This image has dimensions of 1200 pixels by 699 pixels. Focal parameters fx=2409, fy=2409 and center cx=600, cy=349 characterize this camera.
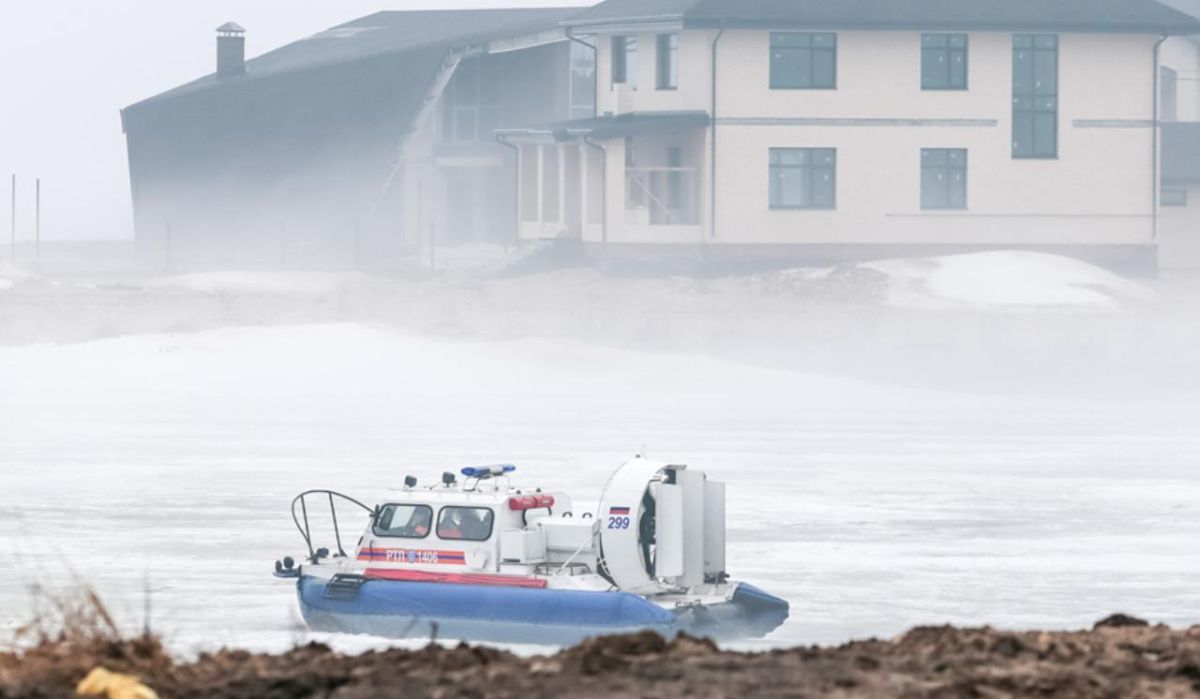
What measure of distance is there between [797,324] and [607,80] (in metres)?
8.37

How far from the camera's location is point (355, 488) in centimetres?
3088

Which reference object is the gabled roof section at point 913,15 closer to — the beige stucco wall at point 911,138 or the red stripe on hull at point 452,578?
the beige stucco wall at point 911,138

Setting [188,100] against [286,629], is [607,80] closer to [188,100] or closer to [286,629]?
[188,100]

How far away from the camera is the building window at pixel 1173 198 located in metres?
64.6

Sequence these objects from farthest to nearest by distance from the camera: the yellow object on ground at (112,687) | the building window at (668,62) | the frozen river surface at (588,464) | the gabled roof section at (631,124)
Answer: the building window at (668,62) → the gabled roof section at (631,124) → the frozen river surface at (588,464) → the yellow object on ground at (112,687)

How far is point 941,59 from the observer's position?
59406mm

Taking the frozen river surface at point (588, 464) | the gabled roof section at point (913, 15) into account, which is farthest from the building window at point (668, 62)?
the frozen river surface at point (588, 464)

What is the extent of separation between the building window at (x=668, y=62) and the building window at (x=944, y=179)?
6470mm

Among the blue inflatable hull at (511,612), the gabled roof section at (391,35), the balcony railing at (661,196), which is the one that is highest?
the gabled roof section at (391,35)

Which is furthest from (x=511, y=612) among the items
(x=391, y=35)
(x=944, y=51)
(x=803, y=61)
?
(x=391, y=35)

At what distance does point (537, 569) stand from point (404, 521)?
1362 mm

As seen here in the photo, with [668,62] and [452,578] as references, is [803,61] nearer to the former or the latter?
[668,62]

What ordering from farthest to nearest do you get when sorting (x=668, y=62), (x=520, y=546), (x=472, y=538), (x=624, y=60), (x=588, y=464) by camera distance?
(x=624, y=60) → (x=668, y=62) → (x=588, y=464) → (x=472, y=538) → (x=520, y=546)

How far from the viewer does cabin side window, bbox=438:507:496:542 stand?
21.7 meters
